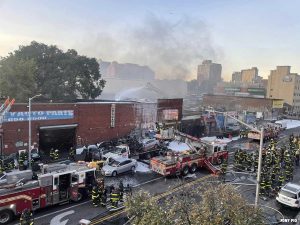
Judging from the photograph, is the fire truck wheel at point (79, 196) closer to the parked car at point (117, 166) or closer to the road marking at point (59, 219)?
the road marking at point (59, 219)

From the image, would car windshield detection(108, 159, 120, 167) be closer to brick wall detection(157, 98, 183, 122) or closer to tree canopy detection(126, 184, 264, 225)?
tree canopy detection(126, 184, 264, 225)

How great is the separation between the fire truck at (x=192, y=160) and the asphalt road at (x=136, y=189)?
0.63 meters

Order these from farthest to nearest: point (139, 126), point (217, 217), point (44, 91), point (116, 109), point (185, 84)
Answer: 1. point (185, 84)
2. point (44, 91)
3. point (139, 126)
4. point (116, 109)
5. point (217, 217)

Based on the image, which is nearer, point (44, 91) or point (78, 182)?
point (78, 182)

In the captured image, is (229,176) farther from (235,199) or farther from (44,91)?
(44,91)

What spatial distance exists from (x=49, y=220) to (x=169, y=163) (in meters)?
9.85

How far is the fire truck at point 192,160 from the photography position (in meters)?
22.6

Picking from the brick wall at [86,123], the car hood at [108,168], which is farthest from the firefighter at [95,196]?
the brick wall at [86,123]

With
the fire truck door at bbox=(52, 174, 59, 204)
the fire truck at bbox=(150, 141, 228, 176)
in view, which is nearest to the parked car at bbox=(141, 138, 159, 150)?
the fire truck at bbox=(150, 141, 228, 176)

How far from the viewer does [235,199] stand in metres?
9.26

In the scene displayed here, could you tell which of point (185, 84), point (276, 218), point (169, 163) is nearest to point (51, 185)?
point (169, 163)

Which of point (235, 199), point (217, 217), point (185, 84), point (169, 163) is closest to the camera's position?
point (217, 217)

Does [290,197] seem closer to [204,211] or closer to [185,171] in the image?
[185,171]

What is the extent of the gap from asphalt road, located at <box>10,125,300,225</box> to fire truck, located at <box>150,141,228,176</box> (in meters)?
0.63
